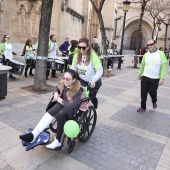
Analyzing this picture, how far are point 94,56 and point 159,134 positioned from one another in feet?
6.89

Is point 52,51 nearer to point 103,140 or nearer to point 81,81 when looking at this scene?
point 81,81

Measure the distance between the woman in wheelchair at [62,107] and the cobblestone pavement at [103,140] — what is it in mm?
320

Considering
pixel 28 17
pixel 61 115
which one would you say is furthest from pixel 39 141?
pixel 28 17

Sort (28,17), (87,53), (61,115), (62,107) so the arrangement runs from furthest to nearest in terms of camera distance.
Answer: (28,17), (87,53), (62,107), (61,115)

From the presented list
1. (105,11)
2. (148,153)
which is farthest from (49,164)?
(105,11)

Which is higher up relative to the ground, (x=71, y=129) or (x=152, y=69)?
(x=152, y=69)

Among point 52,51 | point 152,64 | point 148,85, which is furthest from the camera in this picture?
point 52,51

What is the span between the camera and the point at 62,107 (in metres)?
3.33

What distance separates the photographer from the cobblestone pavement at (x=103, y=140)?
10.2ft

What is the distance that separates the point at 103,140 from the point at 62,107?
3.62ft

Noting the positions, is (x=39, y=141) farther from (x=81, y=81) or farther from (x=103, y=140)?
(x=81, y=81)

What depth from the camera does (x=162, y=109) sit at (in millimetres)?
6047

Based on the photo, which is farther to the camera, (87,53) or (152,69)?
(152,69)

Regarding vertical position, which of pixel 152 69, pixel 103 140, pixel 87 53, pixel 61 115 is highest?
pixel 87 53
